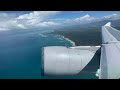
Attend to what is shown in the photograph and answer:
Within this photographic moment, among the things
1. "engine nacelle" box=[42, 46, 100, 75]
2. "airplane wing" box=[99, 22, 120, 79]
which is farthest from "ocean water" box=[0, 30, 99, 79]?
"airplane wing" box=[99, 22, 120, 79]

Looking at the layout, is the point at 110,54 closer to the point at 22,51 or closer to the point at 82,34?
the point at 82,34

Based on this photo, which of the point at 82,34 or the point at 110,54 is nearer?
the point at 110,54

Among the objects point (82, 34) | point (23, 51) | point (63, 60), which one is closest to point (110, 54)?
point (63, 60)

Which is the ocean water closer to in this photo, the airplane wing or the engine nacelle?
the engine nacelle

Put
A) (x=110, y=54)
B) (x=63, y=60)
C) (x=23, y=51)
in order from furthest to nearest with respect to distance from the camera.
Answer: (x=23, y=51) < (x=63, y=60) < (x=110, y=54)

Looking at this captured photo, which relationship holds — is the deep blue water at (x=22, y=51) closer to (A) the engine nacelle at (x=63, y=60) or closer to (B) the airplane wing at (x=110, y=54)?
(A) the engine nacelle at (x=63, y=60)

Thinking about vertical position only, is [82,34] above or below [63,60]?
above
